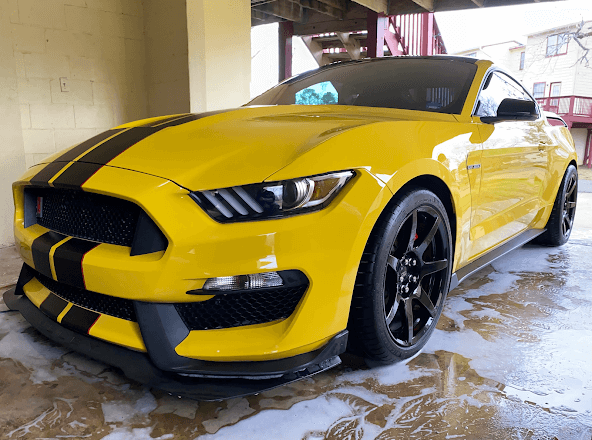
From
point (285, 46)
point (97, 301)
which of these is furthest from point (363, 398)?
point (285, 46)

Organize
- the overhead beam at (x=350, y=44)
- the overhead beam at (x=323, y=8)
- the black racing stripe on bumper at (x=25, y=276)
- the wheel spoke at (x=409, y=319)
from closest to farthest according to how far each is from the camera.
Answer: the wheel spoke at (x=409, y=319)
the black racing stripe on bumper at (x=25, y=276)
the overhead beam at (x=323, y=8)
the overhead beam at (x=350, y=44)

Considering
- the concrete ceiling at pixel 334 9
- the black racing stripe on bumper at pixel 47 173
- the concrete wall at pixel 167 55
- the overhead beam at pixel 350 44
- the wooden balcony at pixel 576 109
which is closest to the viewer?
the black racing stripe on bumper at pixel 47 173

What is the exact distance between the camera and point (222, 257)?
1.23m

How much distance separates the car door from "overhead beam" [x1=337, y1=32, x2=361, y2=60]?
621 centimetres

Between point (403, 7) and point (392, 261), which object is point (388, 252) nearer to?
point (392, 261)

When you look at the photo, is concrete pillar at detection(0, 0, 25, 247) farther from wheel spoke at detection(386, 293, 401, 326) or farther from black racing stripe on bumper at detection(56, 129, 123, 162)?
wheel spoke at detection(386, 293, 401, 326)

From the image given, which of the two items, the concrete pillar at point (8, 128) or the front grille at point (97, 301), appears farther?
the concrete pillar at point (8, 128)

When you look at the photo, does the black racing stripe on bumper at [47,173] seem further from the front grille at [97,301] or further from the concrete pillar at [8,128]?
the concrete pillar at [8,128]

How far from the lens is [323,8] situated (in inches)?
289

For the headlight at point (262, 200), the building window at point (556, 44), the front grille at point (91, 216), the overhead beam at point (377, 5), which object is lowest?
the front grille at point (91, 216)

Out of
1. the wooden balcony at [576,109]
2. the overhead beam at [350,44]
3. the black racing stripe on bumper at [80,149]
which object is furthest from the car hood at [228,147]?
the wooden balcony at [576,109]

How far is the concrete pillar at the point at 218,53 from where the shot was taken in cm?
412

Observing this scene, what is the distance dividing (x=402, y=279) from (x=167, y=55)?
343 centimetres

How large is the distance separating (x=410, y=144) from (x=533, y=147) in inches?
54.8
